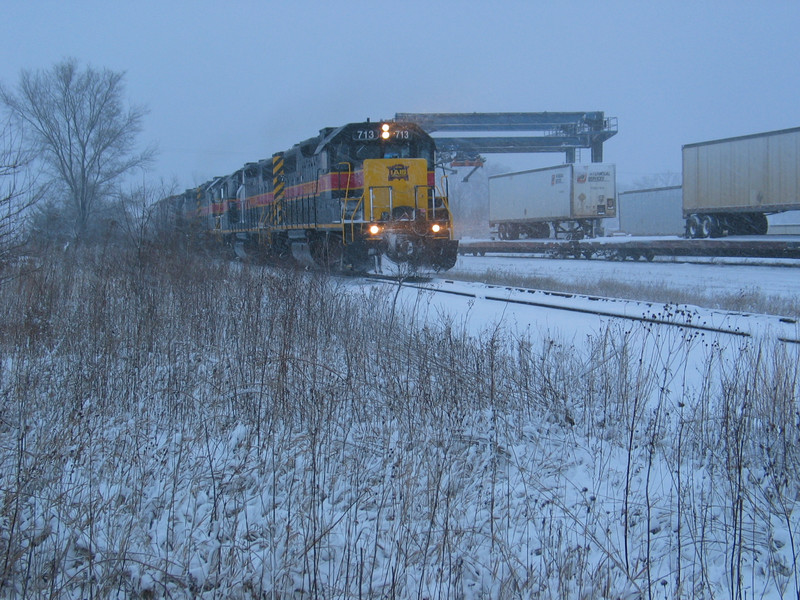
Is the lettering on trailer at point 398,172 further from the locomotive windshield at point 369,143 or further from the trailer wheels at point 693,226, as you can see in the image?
the trailer wheels at point 693,226

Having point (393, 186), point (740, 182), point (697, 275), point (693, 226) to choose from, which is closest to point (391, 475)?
point (393, 186)

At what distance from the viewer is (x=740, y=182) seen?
2145 cm

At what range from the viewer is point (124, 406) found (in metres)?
4.89

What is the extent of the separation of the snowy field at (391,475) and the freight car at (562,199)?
24.6 meters

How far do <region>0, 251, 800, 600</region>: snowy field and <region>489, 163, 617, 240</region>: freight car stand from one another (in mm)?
24606

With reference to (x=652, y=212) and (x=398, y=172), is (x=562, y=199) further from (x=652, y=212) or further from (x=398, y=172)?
(x=398, y=172)

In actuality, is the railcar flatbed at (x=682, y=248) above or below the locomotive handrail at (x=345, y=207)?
below

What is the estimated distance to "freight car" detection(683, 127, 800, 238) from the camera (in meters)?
20.0

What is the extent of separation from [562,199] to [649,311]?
75.8 ft

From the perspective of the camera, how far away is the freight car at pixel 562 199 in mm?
29859

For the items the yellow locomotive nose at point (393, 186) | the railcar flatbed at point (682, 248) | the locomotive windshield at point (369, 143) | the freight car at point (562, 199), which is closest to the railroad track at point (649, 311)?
the yellow locomotive nose at point (393, 186)

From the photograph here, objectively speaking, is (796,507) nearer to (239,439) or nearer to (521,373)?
(521,373)

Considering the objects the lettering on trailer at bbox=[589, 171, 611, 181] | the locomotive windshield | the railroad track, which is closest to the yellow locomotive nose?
the locomotive windshield

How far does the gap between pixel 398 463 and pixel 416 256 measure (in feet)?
32.3
